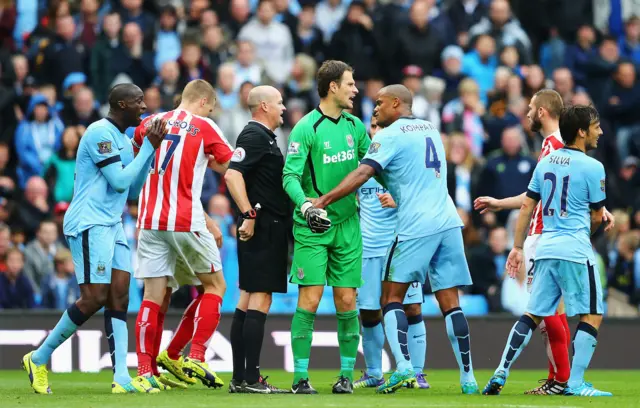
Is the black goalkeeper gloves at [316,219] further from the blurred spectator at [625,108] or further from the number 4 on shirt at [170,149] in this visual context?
the blurred spectator at [625,108]

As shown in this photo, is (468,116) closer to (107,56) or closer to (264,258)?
(107,56)

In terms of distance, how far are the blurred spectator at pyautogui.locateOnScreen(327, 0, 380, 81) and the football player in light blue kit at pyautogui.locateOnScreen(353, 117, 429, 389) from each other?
7862 mm

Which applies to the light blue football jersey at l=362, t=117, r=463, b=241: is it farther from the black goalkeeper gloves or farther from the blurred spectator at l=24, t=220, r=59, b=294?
the blurred spectator at l=24, t=220, r=59, b=294

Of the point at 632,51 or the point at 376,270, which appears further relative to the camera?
the point at 632,51

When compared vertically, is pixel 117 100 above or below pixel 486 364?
above

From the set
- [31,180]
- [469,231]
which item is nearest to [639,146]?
[469,231]

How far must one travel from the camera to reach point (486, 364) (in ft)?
52.3

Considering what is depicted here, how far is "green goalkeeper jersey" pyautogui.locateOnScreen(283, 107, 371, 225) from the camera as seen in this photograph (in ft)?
35.8

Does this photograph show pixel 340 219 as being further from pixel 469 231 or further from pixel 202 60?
pixel 202 60

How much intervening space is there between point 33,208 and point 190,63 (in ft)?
11.1

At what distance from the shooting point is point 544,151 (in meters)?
11.6

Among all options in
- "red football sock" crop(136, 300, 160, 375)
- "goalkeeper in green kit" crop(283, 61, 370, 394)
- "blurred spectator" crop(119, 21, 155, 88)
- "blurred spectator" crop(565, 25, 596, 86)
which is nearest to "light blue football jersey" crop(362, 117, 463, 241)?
"goalkeeper in green kit" crop(283, 61, 370, 394)

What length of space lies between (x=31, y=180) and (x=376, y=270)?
6731 mm

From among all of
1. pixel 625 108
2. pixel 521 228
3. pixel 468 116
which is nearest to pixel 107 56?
pixel 468 116
